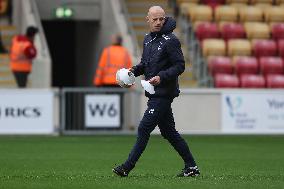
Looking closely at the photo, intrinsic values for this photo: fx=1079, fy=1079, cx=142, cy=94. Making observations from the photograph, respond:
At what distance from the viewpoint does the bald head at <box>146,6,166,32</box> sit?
12.7m

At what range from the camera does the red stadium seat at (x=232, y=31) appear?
3039 centimetres

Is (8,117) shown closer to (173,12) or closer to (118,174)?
(173,12)

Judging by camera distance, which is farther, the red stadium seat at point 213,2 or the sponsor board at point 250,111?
the red stadium seat at point 213,2

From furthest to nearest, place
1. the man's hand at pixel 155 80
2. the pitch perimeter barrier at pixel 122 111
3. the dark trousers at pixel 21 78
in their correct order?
the dark trousers at pixel 21 78 < the pitch perimeter barrier at pixel 122 111 < the man's hand at pixel 155 80

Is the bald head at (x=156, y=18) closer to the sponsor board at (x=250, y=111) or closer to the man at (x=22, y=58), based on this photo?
the sponsor board at (x=250, y=111)

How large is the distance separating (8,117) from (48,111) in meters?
0.96

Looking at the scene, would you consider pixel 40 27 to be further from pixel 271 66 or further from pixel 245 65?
pixel 271 66

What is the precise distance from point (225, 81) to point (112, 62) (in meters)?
3.59

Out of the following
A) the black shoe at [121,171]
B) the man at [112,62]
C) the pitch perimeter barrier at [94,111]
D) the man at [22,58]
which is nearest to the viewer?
the black shoe at [121,171]

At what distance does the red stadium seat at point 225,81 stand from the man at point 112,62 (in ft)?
9.81

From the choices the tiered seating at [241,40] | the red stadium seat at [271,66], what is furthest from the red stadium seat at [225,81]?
the red stadium seat at [271,66]

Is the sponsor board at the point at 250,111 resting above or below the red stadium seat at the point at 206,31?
below

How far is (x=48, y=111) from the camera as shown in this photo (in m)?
25.0

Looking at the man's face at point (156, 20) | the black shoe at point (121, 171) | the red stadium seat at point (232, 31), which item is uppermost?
the man's face at point (156, 20)
